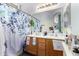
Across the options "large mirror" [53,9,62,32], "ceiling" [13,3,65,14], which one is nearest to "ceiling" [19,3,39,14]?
"ceiling" [13,3,65,14]

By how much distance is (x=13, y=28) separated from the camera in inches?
81.8

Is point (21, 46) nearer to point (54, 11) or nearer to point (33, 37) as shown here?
point (33, 37)

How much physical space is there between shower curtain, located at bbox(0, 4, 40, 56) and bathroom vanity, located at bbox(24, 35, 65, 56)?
0.29 feet

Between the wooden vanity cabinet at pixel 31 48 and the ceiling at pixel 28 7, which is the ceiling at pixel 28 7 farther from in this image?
the wooden vanity cabinet at pixel 31 48

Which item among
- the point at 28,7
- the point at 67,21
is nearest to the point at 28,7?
the point at 28,7

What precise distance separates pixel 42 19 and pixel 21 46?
42 cm

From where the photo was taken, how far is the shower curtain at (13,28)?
2.06m

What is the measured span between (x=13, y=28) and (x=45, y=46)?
0.45m

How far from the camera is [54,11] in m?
2.04

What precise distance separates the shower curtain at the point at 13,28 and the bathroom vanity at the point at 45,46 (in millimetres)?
87

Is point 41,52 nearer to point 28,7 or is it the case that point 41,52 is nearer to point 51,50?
point 51,50

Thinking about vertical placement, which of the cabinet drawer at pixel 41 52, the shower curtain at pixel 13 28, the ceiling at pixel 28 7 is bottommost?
the cabinet drawer at pixel 41 52

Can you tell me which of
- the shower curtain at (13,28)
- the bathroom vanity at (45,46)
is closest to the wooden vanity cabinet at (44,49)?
the bathroom vanity at (45,46)

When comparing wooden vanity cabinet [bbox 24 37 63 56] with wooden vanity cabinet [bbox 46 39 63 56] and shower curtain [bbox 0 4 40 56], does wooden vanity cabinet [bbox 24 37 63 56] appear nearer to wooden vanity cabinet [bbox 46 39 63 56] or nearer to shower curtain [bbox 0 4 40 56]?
wooden vanity cabinet [bbox 46 39 63 56]
